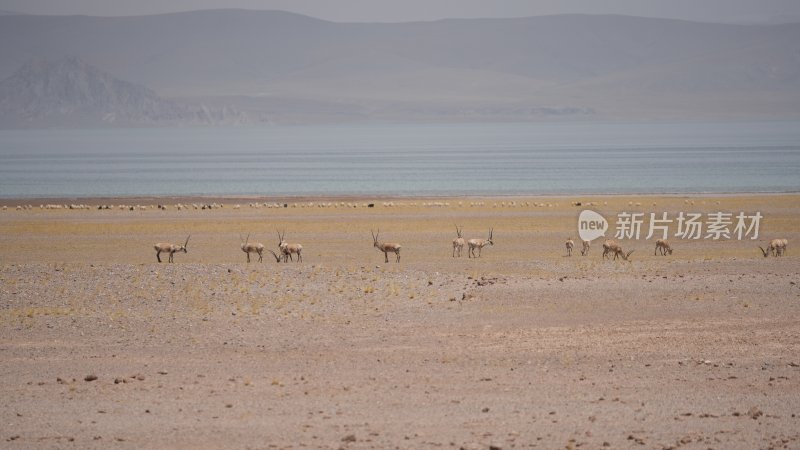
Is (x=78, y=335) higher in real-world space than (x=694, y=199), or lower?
lower

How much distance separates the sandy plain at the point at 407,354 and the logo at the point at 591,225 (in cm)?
730

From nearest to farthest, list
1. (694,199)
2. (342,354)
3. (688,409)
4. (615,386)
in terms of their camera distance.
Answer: (688,409) → (615,386) → (342,354) → (694,199)

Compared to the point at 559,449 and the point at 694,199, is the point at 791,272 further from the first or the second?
the point at 694,199

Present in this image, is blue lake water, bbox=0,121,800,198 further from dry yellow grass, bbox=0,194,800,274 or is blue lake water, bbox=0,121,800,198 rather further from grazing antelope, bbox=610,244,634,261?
grazing antelope, bbox=610,244,634,261

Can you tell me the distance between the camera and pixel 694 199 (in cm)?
5859

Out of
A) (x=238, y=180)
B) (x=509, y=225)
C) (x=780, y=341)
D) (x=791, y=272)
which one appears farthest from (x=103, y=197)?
(x=780, y=341)

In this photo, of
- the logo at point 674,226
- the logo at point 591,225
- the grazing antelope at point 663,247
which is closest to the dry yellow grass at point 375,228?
the grazing antelope at point 663,247

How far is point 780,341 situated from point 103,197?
186ft

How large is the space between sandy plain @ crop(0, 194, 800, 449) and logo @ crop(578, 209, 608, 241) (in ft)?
24.0

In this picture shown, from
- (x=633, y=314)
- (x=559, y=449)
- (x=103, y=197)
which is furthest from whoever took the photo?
(x=103, y=197)

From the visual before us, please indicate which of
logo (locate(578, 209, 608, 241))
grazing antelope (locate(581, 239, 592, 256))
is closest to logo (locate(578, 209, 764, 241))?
logo (locate(578, 209, 608, 241))

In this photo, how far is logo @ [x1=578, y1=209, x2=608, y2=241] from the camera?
37.6 metres

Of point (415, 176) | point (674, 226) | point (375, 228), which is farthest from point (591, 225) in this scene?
point (415, 176)

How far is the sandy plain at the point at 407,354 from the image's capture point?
12594mm
